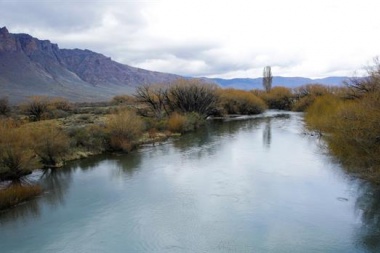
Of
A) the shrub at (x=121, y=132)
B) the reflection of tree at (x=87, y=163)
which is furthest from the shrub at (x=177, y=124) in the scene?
the reflection of tree at (x=87, y=163)

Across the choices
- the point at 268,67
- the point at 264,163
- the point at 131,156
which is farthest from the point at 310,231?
the point at 268,67

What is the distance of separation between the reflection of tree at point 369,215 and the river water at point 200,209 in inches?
1.3

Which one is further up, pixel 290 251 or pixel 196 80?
pixel 196 80

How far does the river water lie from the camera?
12.1m

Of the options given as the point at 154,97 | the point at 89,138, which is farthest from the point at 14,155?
the point at 154,97

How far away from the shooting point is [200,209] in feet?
48.8

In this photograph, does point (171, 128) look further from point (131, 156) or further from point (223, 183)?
point (223, 183)

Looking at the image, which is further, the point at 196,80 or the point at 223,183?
the point at 196,80

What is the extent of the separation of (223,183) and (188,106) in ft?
94.8

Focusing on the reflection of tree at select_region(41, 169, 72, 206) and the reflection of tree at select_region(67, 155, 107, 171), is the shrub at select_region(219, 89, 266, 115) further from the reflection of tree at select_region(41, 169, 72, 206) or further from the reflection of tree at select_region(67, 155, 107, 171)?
the reflection of tree at select_region(41, 169, 72, 206)

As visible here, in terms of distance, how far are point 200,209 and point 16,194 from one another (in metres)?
8.05

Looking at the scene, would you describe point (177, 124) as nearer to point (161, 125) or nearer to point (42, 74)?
point (161, 125)

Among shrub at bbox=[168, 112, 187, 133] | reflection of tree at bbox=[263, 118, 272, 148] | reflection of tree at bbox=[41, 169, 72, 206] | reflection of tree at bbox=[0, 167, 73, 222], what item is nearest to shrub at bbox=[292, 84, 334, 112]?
reflection of tree at bbox=[263, 118, 272, 148]

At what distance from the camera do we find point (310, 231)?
41.6 feet
